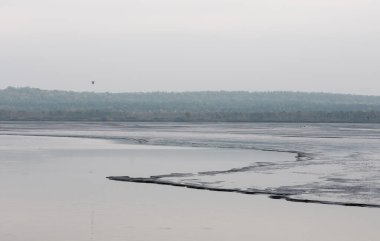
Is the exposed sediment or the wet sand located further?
the exposed sediment

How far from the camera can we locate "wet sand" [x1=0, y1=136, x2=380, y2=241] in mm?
14312

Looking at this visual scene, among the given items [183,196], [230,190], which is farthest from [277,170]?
[183,196]

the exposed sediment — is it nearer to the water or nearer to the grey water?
the grey water

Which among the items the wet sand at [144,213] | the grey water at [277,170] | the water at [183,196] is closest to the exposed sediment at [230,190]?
the grey water at [277,170]

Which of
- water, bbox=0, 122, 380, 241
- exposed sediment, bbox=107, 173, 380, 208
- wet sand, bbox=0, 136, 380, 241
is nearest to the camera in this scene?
wet sand, bbox=0, 136, 380, 241

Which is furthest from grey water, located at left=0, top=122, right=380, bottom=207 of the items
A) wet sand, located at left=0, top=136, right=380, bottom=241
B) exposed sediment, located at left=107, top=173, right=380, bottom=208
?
wet sand, located at left=0, top=136, right=380, bottom=241

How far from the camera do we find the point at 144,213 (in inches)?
645

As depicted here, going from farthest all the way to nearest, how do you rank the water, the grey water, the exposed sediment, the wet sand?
1. the grey water
2. the exposed sediment
3. the water
4. the wet sand

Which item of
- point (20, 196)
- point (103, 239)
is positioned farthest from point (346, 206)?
point (20, 196)

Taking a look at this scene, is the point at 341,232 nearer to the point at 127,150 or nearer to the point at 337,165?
the point at 337,165

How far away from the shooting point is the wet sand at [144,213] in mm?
14312

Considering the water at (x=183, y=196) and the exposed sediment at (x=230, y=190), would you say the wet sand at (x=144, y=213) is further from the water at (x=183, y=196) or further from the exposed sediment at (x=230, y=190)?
the exposed sediment at (x=230, y=190)

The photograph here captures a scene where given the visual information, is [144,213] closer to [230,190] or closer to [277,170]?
[230,190]

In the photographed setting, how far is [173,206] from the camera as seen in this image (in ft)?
57.0
